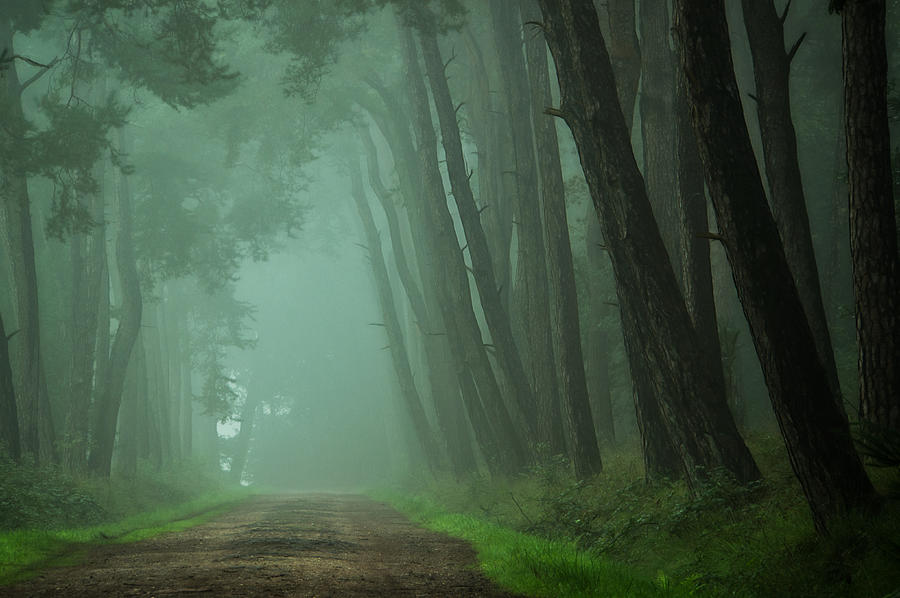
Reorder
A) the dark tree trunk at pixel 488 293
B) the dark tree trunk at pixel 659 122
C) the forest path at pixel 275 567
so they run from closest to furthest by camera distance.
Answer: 1. the forest path at pixel 275 567
2. the dark tree trunk at pixel 659 122
3. the dark tree trunk at pixel 488 293

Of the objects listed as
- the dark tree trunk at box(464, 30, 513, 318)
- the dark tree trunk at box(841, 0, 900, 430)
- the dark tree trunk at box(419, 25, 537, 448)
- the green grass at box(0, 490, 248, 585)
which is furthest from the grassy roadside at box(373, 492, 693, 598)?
the dark tree trunk at box(464, 30, 513, 318)

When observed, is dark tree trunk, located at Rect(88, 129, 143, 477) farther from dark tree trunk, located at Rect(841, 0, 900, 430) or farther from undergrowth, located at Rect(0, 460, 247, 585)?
dark tree trunk, located at Rect(841, 0, 900, 430)

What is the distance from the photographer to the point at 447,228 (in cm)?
1809

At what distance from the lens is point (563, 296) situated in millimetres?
13500

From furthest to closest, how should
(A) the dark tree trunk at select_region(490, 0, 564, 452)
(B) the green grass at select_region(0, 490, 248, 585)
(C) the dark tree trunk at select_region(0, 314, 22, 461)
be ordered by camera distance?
(A) the dark tree trunk at select_region(490, 0, 564, 452) < (C) the dark tree trunk at select_region(0, 314, 22, 461) < (B) the green grass at select_region(0, 490, 248, 585)

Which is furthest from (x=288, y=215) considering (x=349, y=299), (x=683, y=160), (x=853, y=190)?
(x=349, y=299)

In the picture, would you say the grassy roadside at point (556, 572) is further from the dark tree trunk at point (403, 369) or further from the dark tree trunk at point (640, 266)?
the dark tree trunk at point (403, 369)

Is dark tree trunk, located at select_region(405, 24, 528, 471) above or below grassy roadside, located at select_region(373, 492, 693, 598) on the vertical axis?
above

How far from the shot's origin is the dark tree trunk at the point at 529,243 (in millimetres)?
14804

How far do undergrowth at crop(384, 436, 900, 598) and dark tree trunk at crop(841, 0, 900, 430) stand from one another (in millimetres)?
801

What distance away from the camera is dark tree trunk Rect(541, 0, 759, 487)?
8.30m

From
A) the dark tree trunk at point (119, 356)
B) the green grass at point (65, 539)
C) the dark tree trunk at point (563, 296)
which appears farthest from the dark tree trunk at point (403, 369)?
the dark tree trunk at point (563, 296)

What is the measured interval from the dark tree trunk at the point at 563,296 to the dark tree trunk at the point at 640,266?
384 cm

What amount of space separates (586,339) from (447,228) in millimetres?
4143
